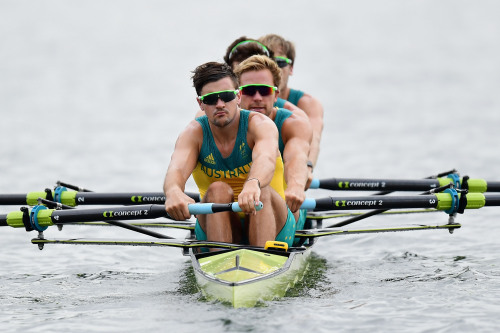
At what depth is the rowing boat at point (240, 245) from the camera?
6.60 meters

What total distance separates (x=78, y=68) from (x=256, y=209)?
2338 cm

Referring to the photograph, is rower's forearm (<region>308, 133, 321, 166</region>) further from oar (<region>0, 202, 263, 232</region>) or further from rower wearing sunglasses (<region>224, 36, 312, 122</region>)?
oar (<region>0, 202, 263, 232</region>)

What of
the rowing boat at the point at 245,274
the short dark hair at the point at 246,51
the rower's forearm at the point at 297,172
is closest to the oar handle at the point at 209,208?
the rowing boat at the point at 245,274

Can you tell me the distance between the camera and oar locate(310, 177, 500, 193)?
9.66 meters

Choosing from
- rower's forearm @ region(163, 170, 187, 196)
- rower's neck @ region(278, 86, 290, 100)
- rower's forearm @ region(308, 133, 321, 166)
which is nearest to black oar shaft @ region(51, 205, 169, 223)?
rower's forearm @ region(163, 170, 187, 196)

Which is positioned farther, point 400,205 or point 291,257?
point 400,205

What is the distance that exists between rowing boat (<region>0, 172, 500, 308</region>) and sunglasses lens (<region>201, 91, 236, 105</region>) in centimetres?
92

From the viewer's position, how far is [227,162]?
298 inches

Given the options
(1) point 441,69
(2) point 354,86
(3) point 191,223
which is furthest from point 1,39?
(3) point 191,223

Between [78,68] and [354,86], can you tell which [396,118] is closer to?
[354,86]

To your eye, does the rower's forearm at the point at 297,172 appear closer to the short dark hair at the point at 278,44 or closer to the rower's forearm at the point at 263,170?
the rower's forearm at the point at 263,170

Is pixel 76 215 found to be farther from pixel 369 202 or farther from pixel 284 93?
pixel 284 93

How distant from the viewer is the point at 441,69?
29.5m

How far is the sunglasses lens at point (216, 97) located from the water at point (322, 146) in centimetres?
172
